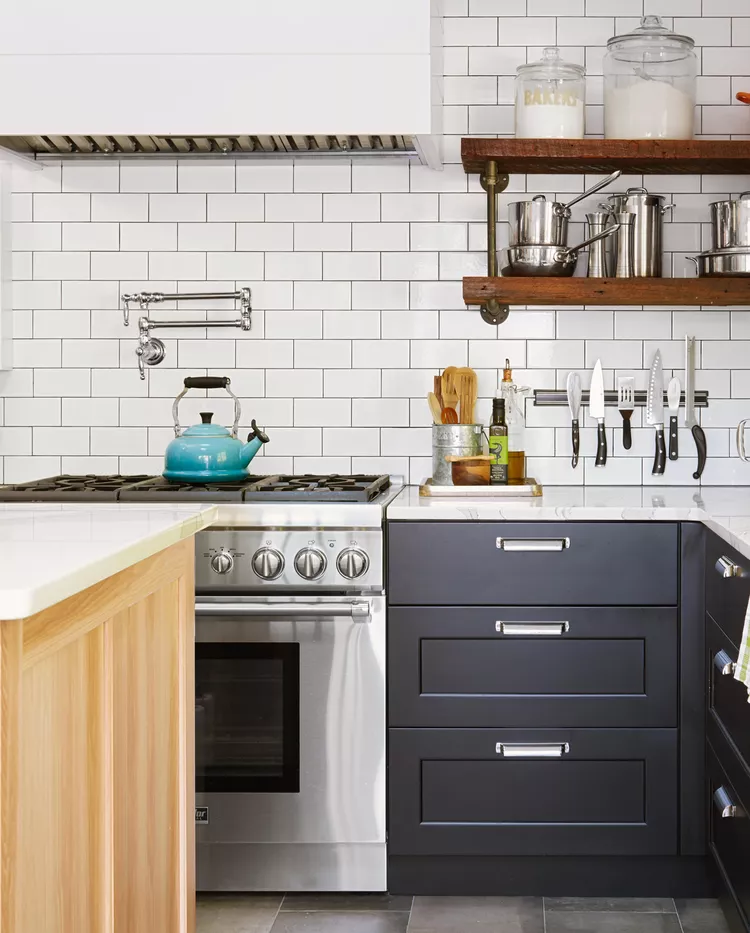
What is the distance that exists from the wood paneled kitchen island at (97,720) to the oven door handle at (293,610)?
0.60 metres

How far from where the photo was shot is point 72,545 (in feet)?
4.66

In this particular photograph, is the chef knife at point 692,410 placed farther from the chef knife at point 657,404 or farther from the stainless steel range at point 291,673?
the stainless steel range at point 291,673

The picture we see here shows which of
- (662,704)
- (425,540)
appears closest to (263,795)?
(425,540)

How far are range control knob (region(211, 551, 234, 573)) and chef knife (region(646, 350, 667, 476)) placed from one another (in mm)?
1318

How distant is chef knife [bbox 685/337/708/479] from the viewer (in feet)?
10.1

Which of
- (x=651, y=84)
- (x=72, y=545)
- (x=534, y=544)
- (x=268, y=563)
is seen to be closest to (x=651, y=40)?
(x=651, y=84)

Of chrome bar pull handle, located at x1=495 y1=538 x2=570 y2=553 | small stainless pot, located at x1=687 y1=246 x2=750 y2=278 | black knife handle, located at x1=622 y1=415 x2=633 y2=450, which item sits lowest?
chrome bar pull handle, located at x1=495 y1=538 x2=570 y2=553

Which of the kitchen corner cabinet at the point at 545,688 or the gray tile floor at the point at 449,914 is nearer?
the gray tile floor at the point at 449,914

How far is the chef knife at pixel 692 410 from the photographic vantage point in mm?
3088

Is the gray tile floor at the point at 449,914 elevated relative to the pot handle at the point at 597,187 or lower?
lower

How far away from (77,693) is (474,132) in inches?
94.2

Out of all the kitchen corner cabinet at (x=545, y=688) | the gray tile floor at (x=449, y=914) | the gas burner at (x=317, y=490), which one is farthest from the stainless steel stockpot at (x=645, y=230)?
the gray tile floor at (x=449, y=914)

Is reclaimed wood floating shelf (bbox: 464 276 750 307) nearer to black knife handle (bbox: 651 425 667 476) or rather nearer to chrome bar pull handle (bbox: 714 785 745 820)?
black knife handle (bbox: 651 425 667 476)

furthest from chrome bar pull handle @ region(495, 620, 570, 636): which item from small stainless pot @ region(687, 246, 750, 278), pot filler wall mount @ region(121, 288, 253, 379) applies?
pot filler wall mount @ region(121, 288, 253, 379)
